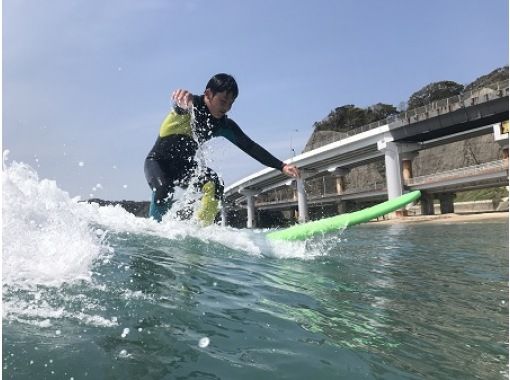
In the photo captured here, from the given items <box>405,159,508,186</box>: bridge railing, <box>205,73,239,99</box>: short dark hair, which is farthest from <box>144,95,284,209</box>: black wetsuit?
<box>405,159,508,186</box>: bridge railing

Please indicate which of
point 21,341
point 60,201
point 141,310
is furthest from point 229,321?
point 60,201

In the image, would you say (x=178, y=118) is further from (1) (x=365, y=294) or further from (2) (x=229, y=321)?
(2) (x=229, y=321)

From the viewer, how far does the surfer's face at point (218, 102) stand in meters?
6.65

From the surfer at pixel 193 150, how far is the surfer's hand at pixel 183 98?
1.7 inches

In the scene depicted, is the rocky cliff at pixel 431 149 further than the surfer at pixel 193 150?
Yes

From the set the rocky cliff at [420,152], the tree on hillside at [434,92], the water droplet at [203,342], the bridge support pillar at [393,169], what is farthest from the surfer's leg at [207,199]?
the tree on hillside at [434,92]

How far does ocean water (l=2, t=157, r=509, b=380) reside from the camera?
7.71ft

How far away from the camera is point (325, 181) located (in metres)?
81.9

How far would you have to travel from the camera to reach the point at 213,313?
3.19m

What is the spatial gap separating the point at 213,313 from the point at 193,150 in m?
4.28

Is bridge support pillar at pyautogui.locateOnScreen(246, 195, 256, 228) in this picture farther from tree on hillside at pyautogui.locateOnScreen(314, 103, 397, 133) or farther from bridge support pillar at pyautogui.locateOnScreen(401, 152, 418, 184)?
bridge support pillar at pyautogui.locateOnScreen(401, 152, 418, 184)

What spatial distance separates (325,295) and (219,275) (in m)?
1.07

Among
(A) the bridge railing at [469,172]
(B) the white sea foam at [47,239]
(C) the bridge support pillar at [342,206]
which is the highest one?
(A) the bridge railing at [469,172]

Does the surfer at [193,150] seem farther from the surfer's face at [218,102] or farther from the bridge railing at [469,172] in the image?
the bridge railing at [469,172]
